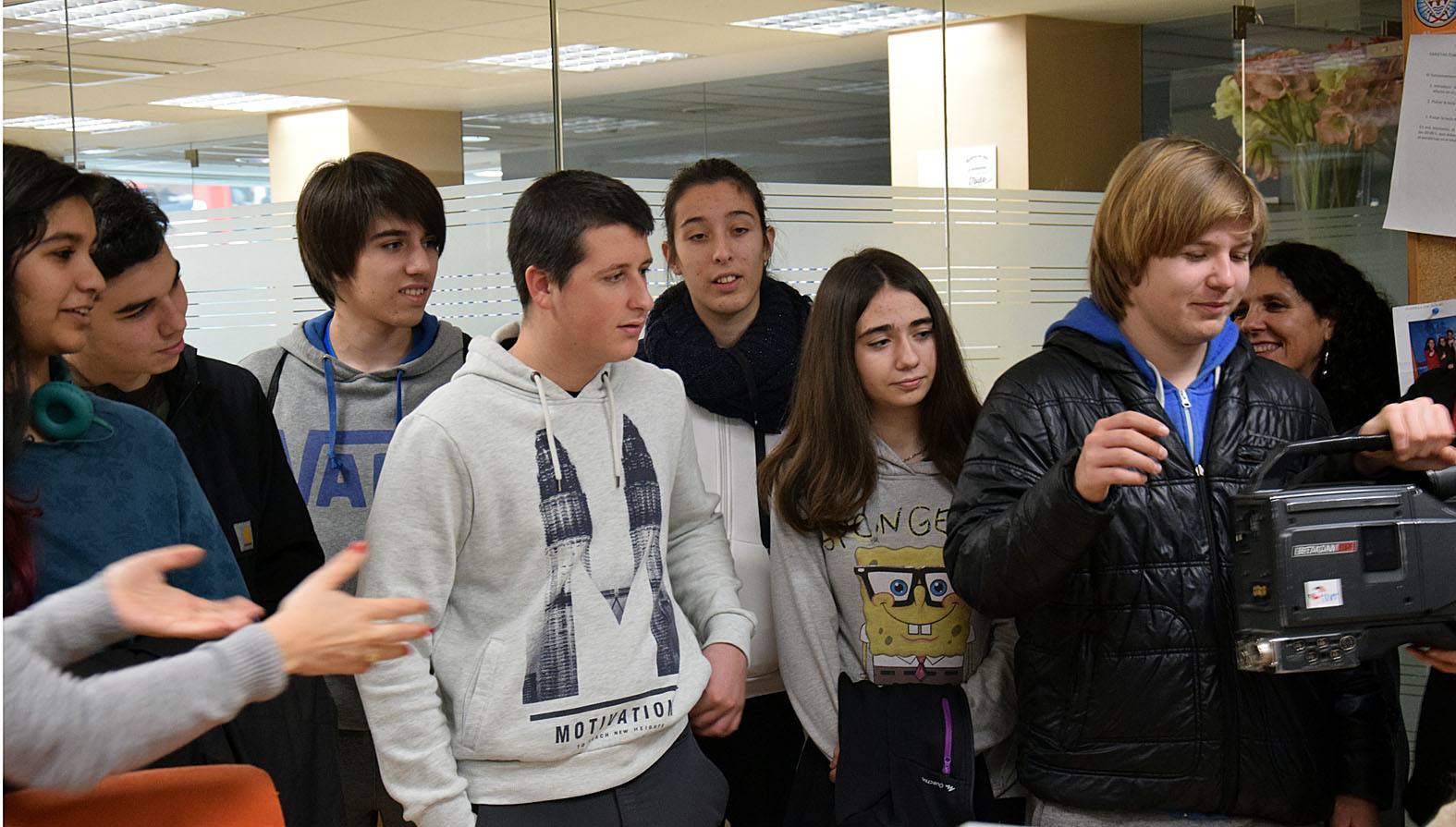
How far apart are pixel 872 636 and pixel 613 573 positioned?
47 cm

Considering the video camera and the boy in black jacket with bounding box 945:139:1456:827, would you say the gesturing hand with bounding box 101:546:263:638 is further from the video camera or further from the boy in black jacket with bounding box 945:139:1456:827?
the video camera

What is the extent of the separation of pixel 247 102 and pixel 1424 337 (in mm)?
2933

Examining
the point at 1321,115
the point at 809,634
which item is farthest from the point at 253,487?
the point at 1321,115

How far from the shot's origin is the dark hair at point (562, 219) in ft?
6.82

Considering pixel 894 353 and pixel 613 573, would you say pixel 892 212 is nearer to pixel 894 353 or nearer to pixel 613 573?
pixel 894 353

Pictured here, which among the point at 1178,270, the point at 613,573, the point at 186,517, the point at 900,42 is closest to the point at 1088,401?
the point at 1178,270

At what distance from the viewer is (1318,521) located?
1721mm

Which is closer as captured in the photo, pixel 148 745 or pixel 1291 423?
pixel 148 745

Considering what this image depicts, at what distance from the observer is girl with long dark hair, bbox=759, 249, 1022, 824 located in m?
2.21

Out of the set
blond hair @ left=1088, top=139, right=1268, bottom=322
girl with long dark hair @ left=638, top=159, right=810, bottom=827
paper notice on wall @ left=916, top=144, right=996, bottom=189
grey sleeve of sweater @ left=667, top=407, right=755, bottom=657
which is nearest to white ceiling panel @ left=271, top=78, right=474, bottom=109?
girl with long dark hair @ left=638, top=159, right=810, bottom=827

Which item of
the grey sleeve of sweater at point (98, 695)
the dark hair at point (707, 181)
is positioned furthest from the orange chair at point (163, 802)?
the dark hair at point (707, 181)

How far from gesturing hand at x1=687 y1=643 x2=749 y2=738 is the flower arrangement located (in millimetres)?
2133

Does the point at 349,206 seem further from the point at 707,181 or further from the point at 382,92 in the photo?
the point at 382,92

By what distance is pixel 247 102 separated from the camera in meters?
Answer: 3.69
